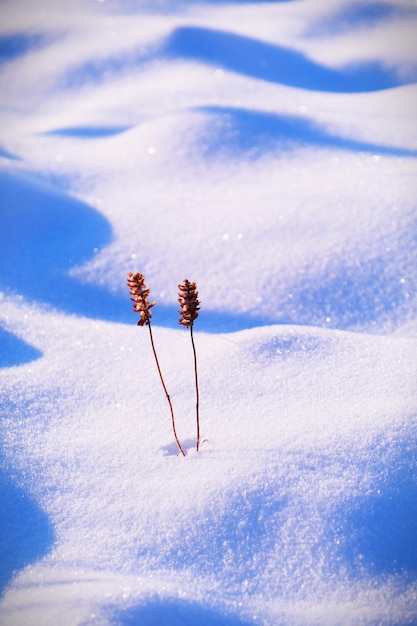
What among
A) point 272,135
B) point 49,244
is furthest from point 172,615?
point 272,135

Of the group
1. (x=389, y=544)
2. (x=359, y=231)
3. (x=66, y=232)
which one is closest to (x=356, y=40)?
(x=359, y=231)

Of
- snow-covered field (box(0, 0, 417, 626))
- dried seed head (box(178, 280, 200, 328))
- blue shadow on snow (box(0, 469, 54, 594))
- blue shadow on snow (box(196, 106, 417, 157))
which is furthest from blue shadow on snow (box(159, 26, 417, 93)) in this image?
blue shadow on snow (box(0, 469, 54, 594))

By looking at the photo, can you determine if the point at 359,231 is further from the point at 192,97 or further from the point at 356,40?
the point at 356,40

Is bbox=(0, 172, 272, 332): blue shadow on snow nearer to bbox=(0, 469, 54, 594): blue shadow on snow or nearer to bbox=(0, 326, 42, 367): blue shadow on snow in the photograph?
bbox=(0, 326, 42, 367): blue shadow on snow

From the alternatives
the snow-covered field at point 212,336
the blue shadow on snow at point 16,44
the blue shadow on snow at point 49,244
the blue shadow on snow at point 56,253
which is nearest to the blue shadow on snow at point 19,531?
the snow-covered field at point 212,336

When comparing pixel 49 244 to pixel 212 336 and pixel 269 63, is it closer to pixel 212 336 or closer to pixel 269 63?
pixel 212 336

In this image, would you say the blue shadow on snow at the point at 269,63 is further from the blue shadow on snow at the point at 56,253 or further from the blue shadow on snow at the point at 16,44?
the blue shadow on snow at the point at 56,253

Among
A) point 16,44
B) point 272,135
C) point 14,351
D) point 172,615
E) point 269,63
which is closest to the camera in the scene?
point 172,615
